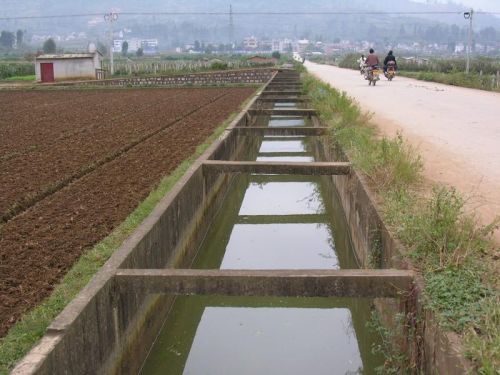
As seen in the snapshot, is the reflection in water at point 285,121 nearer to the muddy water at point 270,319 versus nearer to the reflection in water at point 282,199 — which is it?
the reflection in water at point 282,199

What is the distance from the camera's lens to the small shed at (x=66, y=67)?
155ft

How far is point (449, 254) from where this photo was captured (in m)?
4.42

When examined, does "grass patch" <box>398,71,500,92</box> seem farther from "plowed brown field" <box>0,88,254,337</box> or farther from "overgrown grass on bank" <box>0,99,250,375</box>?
"overgrown grass on bank" <box>0,99,250,375</box>

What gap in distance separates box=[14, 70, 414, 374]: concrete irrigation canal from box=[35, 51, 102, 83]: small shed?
40270 millimetres

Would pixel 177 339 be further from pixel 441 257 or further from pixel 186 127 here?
pixel 186 127

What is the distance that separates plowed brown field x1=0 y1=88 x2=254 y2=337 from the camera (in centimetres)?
568

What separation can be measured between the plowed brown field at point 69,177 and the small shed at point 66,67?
2777 centimetres

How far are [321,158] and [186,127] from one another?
3.77 meters

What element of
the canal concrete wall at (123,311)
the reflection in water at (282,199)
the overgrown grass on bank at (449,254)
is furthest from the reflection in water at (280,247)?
the overgrown grass on bank at (449,254)

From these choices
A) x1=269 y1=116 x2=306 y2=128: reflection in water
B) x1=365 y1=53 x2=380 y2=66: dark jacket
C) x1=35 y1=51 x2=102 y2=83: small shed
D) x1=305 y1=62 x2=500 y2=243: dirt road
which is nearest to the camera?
x1=305 y1=62 x2=500 y2=243: dirt road

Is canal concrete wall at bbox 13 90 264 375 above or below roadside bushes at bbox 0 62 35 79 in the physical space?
below

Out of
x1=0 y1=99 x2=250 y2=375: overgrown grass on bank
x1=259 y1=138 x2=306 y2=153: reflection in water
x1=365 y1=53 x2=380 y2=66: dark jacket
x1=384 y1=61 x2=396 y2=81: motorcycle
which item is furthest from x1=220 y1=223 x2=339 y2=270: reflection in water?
x1=384 y1=61 x2=396 y2=81: motorcycle

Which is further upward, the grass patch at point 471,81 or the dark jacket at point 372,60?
the dark jacket at point 372,60

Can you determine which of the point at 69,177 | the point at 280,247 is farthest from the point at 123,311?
the point at 69,177
